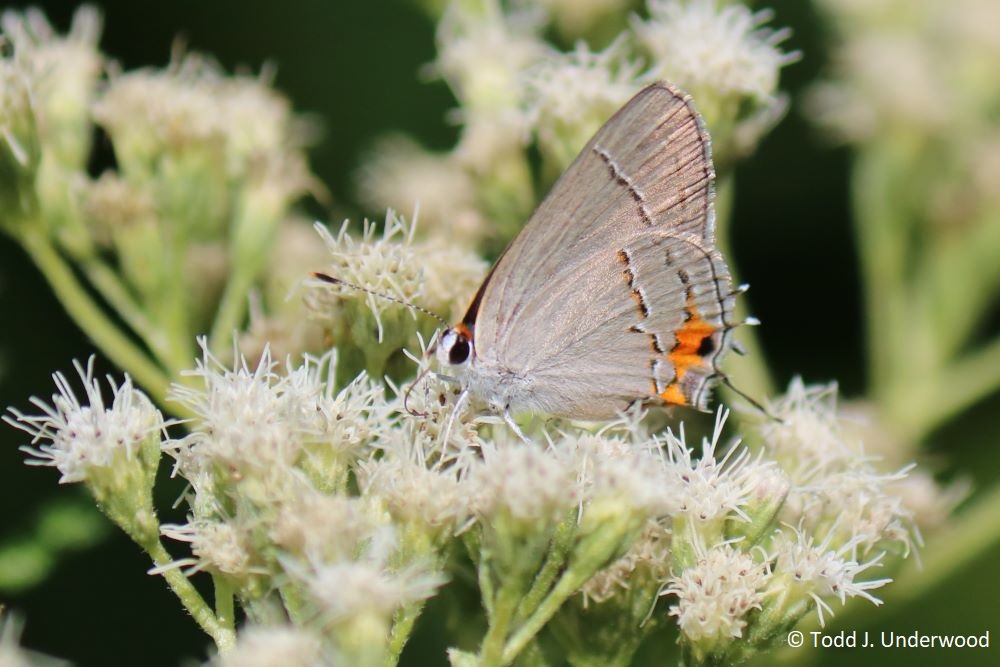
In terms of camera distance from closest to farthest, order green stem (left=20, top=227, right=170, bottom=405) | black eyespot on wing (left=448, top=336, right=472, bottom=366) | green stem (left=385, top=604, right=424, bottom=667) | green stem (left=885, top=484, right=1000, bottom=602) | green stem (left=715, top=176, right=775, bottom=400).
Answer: green stem (left=385, top=604, right=424, bottom=667) → black eyespot on wing (left=448, top=336, right=472, bottom=366) → green stem (left=20, top=227, right=170, bottom=405) → green stem (left=885, top=484, right=1000, bottom=602) → green stem (left=715, top=176, right=775, bottom=400)

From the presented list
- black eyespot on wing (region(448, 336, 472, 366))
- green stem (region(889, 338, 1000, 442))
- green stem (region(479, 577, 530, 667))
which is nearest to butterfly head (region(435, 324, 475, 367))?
black eyespot on wing (region(448, 336, 472, 366))

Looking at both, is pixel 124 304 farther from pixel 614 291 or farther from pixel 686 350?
pixel 686 350

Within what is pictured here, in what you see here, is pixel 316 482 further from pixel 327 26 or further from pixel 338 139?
pixel 327 26

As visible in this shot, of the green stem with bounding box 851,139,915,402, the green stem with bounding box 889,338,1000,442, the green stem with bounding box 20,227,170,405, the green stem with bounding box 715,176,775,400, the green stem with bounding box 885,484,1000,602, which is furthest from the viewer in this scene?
the green stem with bounding box 851,139,915,402

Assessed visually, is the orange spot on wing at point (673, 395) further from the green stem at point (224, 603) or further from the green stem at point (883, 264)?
the green stem at point (883, 264)

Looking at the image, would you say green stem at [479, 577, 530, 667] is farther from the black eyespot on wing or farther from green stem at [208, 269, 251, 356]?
green stem at [208, 269, 251, 356]

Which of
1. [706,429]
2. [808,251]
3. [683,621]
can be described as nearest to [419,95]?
[808,251]

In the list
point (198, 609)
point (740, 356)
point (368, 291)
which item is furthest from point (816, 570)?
point (198, 609)
